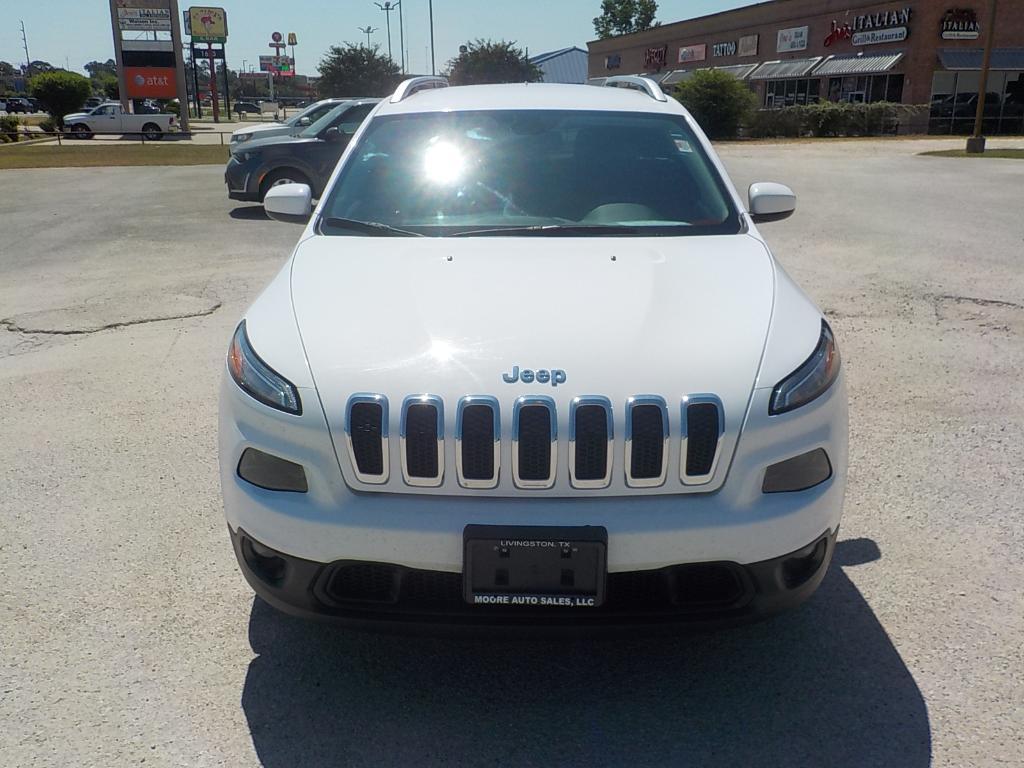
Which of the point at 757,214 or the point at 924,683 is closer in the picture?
the point at 924,683

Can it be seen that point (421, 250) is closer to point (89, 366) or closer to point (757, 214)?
point (757, 214)

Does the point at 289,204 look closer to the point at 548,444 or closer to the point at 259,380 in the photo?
A: the point at 259,380

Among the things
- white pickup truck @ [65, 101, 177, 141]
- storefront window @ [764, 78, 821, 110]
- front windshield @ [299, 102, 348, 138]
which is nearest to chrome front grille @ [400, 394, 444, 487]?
front windshield @ [299, 102, 348, 138]

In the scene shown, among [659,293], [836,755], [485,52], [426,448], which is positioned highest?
[485,52]

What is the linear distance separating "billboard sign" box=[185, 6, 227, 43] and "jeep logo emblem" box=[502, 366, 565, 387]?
9427 centimetres

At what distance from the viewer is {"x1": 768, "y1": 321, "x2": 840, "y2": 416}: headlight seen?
99.6 inches

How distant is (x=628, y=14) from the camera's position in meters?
98.4

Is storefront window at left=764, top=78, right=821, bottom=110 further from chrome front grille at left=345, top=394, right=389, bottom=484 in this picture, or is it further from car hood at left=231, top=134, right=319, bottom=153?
chrome front grille at left=345, top=394, right=389, bottom=484

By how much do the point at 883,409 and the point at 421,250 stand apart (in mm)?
3171

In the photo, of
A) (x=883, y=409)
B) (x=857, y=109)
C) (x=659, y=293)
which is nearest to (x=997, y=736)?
(x=659, y=293)

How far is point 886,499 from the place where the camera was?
4.11 meters

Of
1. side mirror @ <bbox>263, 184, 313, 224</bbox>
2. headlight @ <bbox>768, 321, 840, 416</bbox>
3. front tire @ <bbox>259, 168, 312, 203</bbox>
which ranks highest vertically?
side mirror @ <bbox>263, 184, 313, 224</bbox>

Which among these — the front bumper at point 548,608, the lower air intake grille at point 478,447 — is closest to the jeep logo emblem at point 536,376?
the lower air intake grille at point 478,447

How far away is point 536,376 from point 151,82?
180 ft
